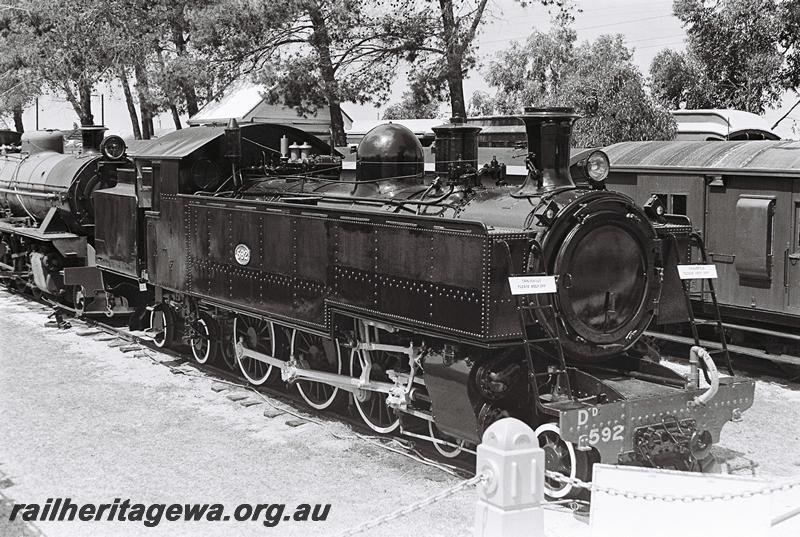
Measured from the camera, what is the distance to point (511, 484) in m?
4.22

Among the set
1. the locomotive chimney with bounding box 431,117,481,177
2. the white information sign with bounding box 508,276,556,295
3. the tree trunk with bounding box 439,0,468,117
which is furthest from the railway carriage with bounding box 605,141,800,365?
the tree trunk with bounding box 439,0,468,117

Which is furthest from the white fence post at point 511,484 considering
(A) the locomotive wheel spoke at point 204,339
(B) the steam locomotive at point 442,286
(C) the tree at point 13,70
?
(C) the tree at point 13,70

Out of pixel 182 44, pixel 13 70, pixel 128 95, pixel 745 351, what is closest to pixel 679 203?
pixel 745 351

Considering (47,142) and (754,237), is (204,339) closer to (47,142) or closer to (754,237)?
(754,237)

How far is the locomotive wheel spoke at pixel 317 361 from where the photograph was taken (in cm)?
883

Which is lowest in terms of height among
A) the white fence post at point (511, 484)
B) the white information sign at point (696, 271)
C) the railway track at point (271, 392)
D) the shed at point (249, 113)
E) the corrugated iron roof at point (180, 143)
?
the railway track at point (271, 392)

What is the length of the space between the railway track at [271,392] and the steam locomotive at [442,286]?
4.6 inches

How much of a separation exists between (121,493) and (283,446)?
63.1 inches

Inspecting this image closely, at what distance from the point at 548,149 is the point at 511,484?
3816 mm

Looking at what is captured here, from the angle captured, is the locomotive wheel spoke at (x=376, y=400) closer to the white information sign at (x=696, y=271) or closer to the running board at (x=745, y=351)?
the white information sign at (x=696, y=271)

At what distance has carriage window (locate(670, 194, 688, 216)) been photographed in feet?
38.0

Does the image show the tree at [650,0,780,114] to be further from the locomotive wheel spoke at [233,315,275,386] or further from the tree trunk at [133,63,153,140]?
the locomotive wheel spoke at [233,315,275,386]

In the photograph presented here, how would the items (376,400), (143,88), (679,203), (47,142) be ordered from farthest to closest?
(143,88) < (47,142) < (679,203) < (376,400)

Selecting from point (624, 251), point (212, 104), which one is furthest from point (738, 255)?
point (212, 104)
